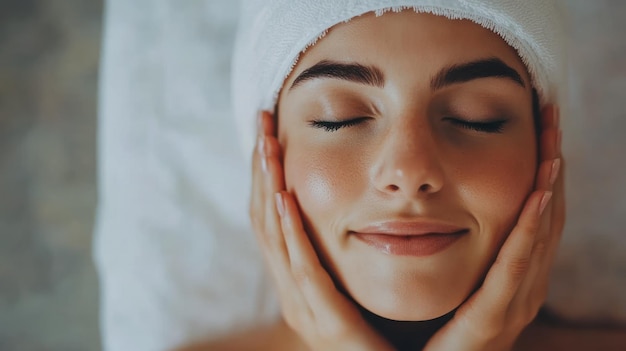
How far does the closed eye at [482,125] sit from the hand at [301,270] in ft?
0.95

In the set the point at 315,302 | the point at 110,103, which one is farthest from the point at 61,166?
the point at 315,302

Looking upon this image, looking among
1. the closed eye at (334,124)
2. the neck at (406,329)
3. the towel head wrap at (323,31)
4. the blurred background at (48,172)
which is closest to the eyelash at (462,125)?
the closed eye at (334,124)

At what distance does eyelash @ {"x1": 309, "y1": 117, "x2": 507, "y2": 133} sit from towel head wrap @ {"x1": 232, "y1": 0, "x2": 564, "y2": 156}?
118mm

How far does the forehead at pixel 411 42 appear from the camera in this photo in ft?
2.86

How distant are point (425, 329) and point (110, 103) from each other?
830 mm

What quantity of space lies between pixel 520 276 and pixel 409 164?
1.01ft

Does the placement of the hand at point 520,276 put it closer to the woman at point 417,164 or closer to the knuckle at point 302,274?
the woman at point 417,164

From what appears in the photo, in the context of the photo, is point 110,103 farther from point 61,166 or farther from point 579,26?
point 579,26

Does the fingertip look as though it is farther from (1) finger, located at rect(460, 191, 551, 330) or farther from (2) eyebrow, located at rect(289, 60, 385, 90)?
(1) finger, located at rect(460, 191, 551, 330)

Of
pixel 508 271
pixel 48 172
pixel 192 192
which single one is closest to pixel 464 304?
pixel 508 271

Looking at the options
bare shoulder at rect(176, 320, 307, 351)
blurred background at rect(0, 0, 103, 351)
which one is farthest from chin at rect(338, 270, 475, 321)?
blurred background at rect(0, 0, 103, 351)

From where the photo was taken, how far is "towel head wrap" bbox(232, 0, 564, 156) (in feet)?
2.91

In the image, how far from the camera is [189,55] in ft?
4.45

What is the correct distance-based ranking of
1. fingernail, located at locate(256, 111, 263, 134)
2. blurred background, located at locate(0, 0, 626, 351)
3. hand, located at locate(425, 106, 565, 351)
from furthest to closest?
1. blurred background, located at locate(0, 0, 626, 351)
2. fingernail, located at locate(256, 111, 263, 134)
3. hand, located at locate(425, 106, 565, 351)
